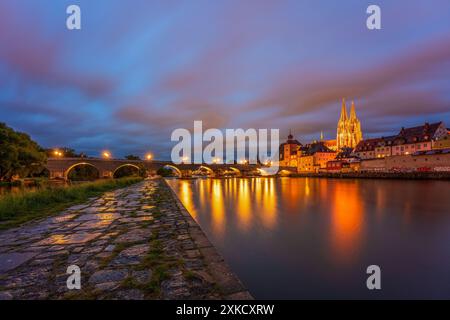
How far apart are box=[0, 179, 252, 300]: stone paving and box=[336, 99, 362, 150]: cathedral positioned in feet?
459

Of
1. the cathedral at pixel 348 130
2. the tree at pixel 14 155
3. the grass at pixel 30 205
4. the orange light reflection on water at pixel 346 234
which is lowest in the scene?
the orange light reflection on water at pixel 346 234

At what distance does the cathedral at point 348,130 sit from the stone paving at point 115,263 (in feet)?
459

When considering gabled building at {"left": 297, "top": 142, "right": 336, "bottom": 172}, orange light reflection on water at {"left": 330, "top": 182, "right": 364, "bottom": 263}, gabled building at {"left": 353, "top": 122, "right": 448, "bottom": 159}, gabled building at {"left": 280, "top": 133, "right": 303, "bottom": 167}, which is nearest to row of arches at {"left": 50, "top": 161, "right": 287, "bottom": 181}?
gabled building at {"left": 297, "top": 142, "right": 336, "bottom": 172}

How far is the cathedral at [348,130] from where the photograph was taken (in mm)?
128375

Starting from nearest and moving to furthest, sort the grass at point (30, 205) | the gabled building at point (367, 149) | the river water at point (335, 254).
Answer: the river water at point (335, 254)
the grass at point (30, 205)
the gabled building at point (367, 149)

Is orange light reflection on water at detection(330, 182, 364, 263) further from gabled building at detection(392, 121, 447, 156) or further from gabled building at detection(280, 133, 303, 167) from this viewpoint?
gabled building at detection(280, 133, 303, 167)

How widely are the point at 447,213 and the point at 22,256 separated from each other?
19.6 m

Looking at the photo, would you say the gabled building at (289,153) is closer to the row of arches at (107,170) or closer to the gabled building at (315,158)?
the gabled building at (315,158)

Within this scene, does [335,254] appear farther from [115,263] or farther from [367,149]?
[367,149]

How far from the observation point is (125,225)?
22.8ft

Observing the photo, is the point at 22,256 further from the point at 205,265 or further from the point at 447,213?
the point at 447,213

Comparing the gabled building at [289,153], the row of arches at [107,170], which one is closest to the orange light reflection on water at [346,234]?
the row of arches at [107,170]

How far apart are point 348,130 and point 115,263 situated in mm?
147169

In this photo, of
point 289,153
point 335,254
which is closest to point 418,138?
point 289,153
